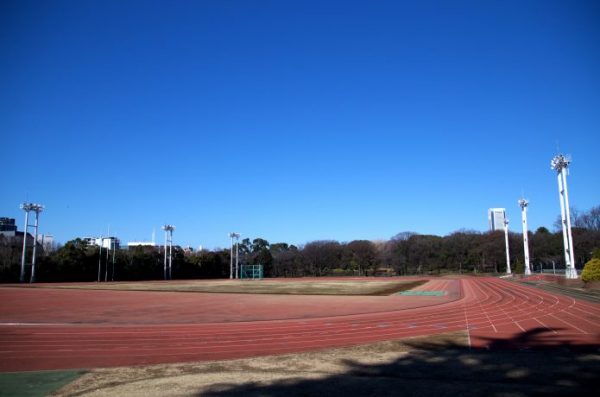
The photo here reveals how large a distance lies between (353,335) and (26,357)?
26.9ft

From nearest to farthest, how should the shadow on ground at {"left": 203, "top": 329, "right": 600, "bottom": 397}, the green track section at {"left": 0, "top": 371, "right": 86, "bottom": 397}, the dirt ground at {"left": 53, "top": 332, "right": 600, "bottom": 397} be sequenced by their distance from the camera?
the shadow on ground at {"left": 203, "top": 329, "right": 600, "bottom": 397} < the dirt ground at {"left": 53, "top": 332, "right": 600, "bottom": 397} < the green track section at {"left": 0, "top": 371, "right": 86, "bottom": 397}

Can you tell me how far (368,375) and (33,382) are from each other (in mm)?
5880

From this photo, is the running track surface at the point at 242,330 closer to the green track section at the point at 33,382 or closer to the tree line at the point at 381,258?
the green track section at the point at 33,382

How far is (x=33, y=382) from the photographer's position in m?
8.06

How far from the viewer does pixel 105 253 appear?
70938mm

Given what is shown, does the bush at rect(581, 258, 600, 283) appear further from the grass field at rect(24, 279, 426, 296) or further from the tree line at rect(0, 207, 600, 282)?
the tree line at rect(0, 207, 600, 282)

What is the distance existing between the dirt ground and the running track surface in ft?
4.65

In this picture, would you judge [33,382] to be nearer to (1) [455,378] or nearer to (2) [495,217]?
(1) [455,378]

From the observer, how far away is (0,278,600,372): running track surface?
422 inches

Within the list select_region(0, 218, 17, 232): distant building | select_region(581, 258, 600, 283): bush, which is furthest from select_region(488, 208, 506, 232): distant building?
select_region(0, 218, 17, 232): distant building

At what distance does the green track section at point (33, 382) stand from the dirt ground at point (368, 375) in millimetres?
272

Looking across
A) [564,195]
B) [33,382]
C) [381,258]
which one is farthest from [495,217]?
[33,382]

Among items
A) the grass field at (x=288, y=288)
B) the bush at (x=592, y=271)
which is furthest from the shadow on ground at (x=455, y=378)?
the bush at (x=592, y=271)

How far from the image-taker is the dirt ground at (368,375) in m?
6.67
